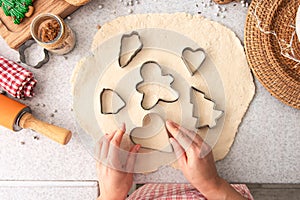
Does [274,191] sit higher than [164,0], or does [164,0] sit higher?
[164,0]

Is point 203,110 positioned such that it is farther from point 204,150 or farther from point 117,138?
point 117,138

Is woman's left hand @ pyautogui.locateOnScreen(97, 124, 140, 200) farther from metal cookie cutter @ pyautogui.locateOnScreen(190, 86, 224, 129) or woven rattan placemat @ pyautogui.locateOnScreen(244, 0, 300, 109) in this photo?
woven rattan placemat @ pyautogui.locateOnScreen(244, 0, 300, 109)

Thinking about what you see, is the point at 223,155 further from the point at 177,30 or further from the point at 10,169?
the point at 10,169

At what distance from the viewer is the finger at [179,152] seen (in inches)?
30.1

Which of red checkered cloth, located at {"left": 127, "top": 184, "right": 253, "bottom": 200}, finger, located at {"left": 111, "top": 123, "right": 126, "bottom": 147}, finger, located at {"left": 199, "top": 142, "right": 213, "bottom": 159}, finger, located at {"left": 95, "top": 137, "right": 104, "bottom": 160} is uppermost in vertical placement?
finger, located at {"left": 199, "top": 142, "right": 213, "bottom": 159}

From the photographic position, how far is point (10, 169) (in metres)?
0.82

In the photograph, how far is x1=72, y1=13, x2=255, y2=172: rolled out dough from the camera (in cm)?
79

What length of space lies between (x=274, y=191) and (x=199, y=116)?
429mm

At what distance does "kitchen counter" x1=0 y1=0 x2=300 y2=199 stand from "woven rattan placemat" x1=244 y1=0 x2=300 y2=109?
4 cm

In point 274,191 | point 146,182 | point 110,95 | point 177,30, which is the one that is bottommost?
point 274,191

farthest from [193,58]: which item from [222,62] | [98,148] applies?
[98,148]

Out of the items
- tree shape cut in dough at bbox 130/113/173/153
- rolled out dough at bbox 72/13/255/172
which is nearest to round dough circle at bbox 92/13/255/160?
rolled out dough at bbox 72/13/255/172

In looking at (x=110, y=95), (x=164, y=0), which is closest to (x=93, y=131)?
(x=110, y=95)

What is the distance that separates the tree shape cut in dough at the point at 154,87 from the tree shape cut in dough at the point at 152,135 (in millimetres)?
→ 28
